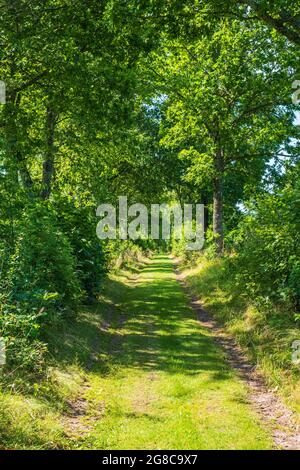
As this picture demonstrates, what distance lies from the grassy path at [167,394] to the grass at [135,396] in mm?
16

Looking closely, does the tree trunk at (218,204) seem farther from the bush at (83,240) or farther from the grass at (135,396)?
the grass at (135,396)

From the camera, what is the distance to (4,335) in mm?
7590

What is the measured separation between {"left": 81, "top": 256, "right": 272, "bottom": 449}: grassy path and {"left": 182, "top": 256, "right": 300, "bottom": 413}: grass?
76 cm

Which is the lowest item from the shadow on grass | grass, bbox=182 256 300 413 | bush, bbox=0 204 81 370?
the shadow on grass

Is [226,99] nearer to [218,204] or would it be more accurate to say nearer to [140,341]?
[218,204]

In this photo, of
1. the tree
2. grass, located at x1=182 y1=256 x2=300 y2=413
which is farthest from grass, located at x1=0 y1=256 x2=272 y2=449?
the tree

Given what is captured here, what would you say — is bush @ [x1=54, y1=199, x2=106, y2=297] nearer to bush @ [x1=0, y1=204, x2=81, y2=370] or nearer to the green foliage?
bush @ [x1=0, y1=204, x2=81, y2=370]

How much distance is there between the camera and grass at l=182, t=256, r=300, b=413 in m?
8.86

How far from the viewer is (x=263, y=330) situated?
11.4 m

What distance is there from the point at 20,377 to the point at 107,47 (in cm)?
770

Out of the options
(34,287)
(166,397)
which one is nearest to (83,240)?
(34,287)

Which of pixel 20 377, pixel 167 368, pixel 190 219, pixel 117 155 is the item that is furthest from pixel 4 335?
pixel 190 219

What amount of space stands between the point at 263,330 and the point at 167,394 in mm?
3875

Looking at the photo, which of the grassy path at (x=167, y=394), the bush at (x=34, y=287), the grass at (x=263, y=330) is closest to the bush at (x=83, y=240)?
the grassy path at (x=167, y=394)
